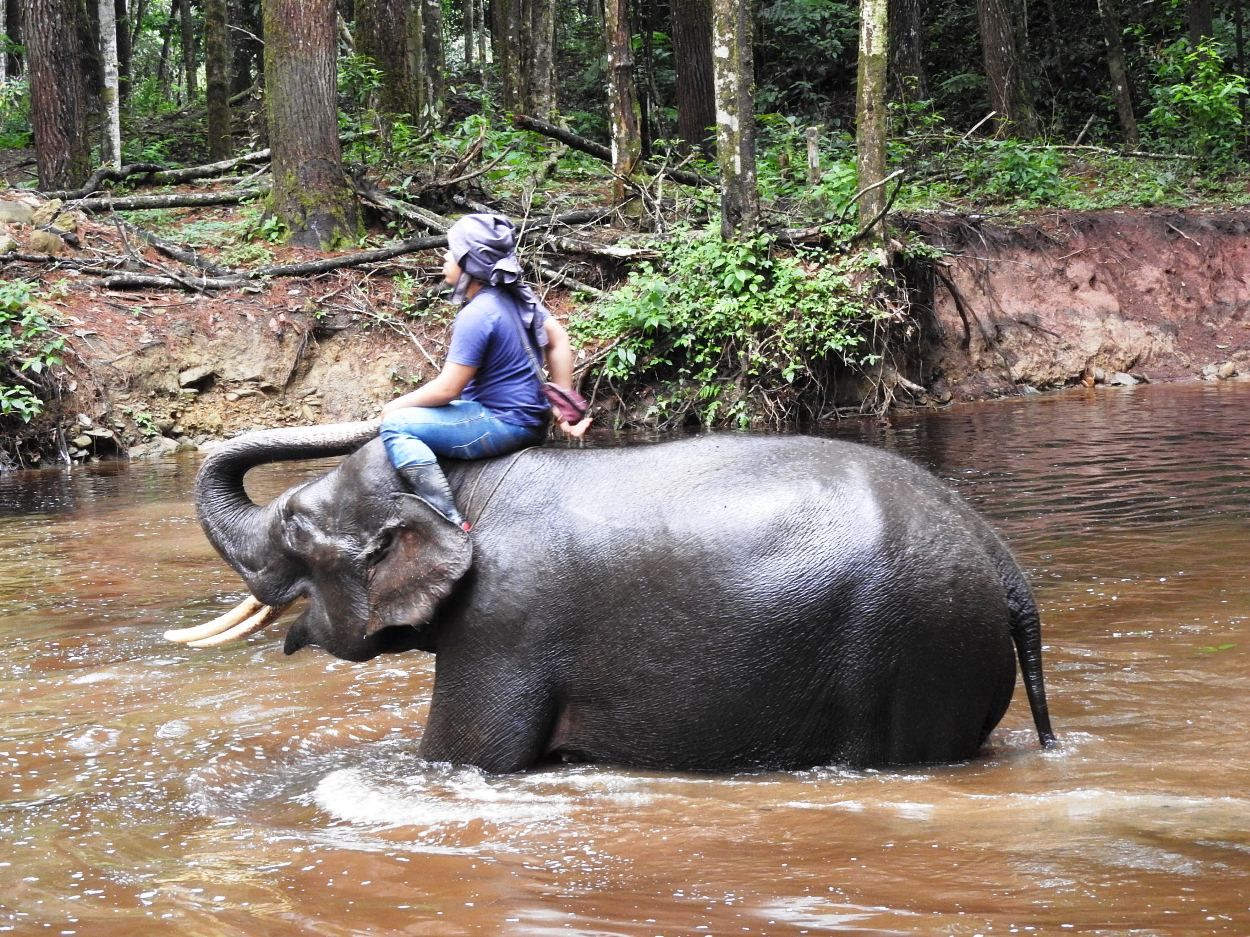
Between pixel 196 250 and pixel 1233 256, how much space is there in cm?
1552

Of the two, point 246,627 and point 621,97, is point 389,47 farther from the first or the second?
point 246,627

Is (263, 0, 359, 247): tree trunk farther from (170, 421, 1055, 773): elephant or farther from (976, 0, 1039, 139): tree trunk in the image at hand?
(170, 421, 1055, 773): elephant

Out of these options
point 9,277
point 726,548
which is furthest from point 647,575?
point 9,277

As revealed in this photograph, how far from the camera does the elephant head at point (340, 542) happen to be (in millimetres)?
5164

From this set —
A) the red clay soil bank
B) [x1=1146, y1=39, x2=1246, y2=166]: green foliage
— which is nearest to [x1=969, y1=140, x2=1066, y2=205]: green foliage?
the red clay soil bank

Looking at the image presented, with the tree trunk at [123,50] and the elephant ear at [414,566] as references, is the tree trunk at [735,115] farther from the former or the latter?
the tree trunk at [123,50]

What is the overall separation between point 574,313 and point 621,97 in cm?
300

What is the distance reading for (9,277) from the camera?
55.8 feet

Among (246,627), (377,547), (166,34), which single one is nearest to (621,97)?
(246,627)

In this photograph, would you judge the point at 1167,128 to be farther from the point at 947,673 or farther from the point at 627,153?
the point at 947,673

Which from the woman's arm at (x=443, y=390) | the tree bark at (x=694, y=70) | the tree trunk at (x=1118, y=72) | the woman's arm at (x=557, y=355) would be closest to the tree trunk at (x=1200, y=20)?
the tree trunk at (x=1118, y=72)

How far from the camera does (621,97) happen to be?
18094mm

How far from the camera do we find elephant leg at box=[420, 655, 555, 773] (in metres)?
5.11

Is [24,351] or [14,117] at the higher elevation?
[14,117]
